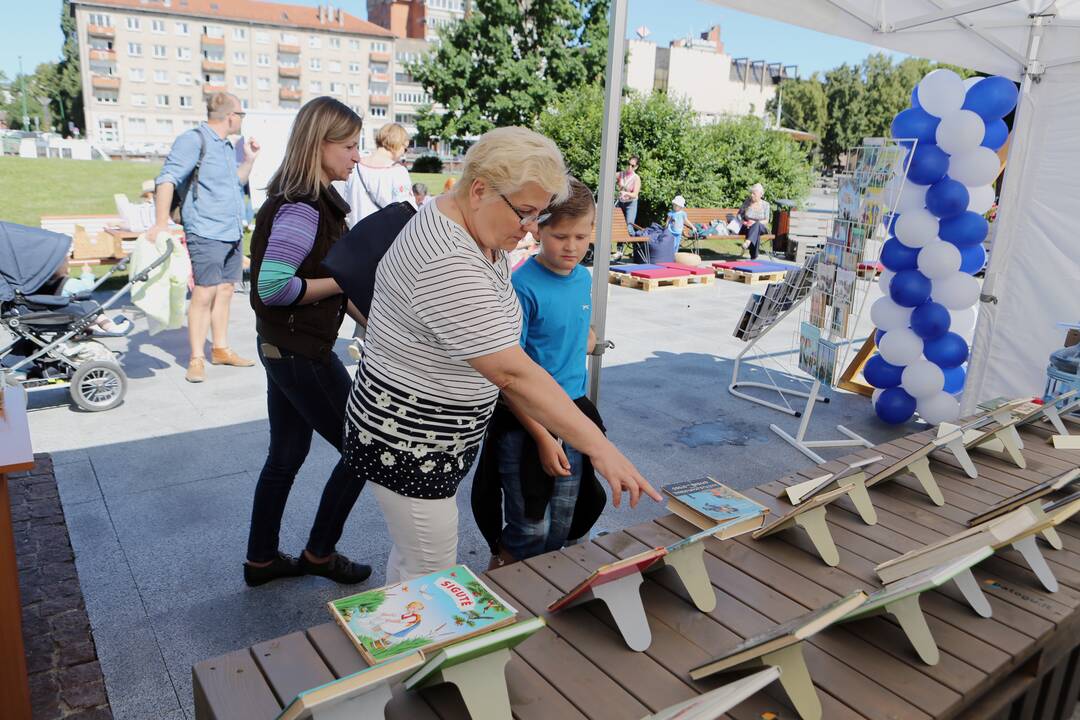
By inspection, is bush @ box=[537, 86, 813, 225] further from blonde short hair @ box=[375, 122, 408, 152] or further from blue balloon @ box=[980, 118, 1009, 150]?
blue balloon @ box=[980, 118, 1009, 150]

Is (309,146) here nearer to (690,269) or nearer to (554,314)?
(554,314)

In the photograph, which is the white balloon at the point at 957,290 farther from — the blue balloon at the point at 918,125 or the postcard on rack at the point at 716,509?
the postcard on rack at the point at 716,509

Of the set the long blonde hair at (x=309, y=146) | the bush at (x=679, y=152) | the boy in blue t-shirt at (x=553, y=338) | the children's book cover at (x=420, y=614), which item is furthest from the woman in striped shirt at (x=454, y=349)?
the bush at (x=679, y=152)

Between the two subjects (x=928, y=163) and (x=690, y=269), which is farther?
(x=690, y=269)

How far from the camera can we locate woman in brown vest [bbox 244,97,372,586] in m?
2.46

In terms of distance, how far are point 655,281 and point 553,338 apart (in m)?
7.88

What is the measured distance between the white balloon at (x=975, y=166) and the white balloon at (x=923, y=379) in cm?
118

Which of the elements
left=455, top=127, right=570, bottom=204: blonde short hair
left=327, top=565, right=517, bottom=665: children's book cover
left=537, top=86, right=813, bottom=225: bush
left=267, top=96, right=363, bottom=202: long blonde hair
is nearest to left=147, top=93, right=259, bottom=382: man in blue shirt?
left=267, top=96, right=363, bottom=202: long blonde hair

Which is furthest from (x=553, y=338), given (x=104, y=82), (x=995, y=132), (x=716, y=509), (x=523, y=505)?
(x=104, y=82)

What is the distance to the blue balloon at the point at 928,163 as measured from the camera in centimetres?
460

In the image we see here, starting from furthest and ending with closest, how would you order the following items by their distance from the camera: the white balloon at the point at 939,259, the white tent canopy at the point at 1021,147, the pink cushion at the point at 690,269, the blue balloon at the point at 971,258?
the pink cushion at the point at 690,269 → the blue balloon at the point at 971,258 → the white balloon at the point at 939,259 → the white tent canopy at the point at 1021,147

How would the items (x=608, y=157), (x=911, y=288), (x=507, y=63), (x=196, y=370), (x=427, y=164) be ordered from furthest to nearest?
1. (x=427, y=164)
2. (x=507, y=63)
3. (x=196, y=370)
4. (x=911, y=288)
5. (x=608, y=157)

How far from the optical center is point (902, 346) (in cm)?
492

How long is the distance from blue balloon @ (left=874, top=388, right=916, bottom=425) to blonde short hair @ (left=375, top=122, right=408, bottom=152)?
13.5ft
